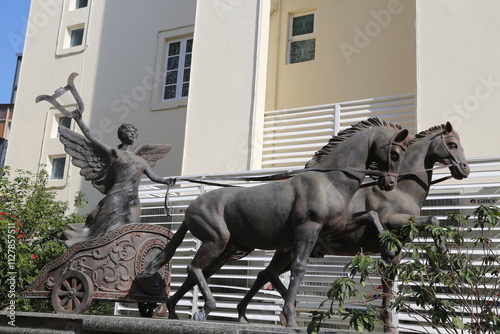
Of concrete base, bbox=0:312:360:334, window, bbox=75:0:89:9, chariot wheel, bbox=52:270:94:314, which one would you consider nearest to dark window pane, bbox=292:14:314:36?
window, bbox=75:0:89:9

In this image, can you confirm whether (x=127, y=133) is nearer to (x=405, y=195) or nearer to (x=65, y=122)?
(x=405, y=195)

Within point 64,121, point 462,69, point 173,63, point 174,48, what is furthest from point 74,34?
point 462,69

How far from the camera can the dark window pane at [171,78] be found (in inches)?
701

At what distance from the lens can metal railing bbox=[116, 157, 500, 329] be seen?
1072 centimetres

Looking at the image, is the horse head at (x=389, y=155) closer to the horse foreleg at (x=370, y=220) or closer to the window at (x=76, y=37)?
the horse foreleg at (x=370, y=220)

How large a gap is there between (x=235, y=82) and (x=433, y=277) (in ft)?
31.3

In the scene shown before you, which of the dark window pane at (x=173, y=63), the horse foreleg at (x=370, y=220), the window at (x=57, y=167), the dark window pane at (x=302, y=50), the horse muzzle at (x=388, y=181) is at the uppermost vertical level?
the dark window pane at (x=302, y=50)

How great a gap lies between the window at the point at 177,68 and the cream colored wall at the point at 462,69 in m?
7.17

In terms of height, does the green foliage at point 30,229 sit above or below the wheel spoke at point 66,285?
above

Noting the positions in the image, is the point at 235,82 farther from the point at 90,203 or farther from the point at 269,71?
the point at 90,203

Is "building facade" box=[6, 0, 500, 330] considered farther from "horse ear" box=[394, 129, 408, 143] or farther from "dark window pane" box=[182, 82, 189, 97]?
"horse ear" box=[394, 129, 408, 143]

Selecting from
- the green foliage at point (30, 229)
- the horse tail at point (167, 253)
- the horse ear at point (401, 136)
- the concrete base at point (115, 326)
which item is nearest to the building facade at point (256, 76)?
the green foliage at point (30, 229)

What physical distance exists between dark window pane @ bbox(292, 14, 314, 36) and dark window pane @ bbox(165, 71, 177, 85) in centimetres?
345

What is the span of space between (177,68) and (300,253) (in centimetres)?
1222
